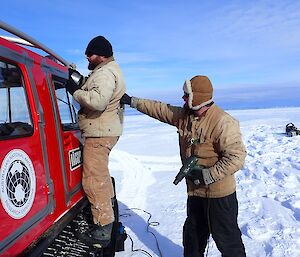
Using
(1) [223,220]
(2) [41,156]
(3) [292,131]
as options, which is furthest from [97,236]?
(3) [292,131]

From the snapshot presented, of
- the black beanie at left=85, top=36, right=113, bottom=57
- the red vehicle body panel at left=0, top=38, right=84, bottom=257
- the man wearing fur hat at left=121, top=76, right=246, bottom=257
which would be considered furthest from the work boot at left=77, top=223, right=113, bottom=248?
the black beanie at left=85, top=36, right=113, bottom=57

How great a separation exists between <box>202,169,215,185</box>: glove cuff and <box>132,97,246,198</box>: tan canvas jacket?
28mm

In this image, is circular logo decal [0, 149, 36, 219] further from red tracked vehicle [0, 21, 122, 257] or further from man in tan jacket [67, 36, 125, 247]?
man in tan jacket [67, 36, 125, 247]

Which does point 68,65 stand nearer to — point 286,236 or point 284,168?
point 286,236

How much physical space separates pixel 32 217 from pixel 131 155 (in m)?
9.52

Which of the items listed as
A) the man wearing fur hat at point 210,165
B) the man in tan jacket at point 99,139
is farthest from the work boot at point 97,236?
the man wearing fur hat at point 210,165

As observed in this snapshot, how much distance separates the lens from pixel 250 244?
4062mm

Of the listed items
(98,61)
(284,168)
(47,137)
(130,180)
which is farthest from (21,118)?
(284,168)

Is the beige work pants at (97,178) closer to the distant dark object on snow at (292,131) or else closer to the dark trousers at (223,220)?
the dark trousers at (223,220)

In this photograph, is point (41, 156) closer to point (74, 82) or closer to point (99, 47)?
point (74, 82)

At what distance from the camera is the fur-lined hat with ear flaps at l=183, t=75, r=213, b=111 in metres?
2.90

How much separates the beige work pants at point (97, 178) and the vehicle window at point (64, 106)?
0.36 metres

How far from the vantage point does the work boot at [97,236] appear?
313 cm

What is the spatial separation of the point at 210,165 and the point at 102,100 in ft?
3.54
